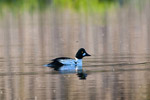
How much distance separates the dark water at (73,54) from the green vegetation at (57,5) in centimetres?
961

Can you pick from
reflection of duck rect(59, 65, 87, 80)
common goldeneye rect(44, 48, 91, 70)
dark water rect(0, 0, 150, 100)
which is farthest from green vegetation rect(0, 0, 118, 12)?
reflection of duck rect(59, 65, 87, 80)

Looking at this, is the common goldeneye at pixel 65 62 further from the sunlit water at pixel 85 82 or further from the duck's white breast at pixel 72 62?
the sunlit water at pixel 85 82

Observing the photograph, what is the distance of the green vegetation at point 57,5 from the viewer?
154 ft

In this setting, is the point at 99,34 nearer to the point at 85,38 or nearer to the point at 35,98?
the point at 85,38

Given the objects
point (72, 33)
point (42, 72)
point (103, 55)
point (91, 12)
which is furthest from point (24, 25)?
point (42, 72)

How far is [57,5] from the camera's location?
2030 inches

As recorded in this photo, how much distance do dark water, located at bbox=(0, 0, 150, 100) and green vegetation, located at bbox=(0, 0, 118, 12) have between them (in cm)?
961

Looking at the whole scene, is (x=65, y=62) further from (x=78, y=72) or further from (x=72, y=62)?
(x=78, y=72)

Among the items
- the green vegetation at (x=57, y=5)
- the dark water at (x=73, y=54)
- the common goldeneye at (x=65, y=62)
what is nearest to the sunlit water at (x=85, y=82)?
the dark water at (x=73, y=54)

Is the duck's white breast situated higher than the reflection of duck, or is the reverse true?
the duck's white breast

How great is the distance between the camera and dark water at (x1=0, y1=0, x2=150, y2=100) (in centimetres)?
1532

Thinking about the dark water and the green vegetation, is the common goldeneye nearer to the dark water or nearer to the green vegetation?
the dark water

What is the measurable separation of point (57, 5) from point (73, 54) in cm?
3013

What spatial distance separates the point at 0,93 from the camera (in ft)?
50.8
